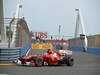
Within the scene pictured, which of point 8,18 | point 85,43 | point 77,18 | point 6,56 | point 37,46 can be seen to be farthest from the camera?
point 77,18

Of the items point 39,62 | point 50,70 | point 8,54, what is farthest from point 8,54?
point 50,70

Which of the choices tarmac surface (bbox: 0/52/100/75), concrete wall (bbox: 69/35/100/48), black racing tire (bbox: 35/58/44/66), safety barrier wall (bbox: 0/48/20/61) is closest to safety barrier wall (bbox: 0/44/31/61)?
safety barrier wall (bbox: 0/48/20/61)

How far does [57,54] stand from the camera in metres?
21.9

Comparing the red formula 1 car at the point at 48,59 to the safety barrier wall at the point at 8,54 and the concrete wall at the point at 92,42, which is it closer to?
the safety barrier wall at the point at 8,54

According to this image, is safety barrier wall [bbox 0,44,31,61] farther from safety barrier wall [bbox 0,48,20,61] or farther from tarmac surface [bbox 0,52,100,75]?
tarmac surface [bbox 0,52,100,75]

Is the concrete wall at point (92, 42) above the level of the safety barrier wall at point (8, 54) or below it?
above

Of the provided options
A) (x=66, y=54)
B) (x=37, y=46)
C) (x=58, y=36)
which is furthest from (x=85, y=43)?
(x=58, y=36)

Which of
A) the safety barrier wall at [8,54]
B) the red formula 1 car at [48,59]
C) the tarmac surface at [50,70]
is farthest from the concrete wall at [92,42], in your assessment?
the tarmac surface at [50,70]

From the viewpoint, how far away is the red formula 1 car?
69.4 ft

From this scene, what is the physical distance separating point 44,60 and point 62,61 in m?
1.10

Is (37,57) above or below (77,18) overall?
below

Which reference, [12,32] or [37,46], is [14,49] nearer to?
[12,32]

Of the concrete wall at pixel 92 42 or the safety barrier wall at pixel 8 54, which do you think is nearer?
the safety barrier wall at pixel 8 54

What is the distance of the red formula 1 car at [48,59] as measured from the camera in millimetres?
21156
